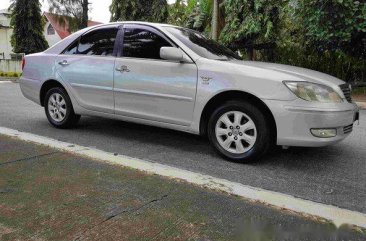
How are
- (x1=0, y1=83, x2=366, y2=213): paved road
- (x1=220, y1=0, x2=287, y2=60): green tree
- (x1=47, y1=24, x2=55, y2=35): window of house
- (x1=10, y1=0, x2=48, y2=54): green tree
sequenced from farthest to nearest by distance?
(x1=47, y1=24, x2=55, y2=35): window of house, (x1=10, y1=0, x2=48, y2=54): green tree, (x1=220, y1=0, x2=287, y2=60): green tree, (x1=0, y1=83, x2=366, y2=213): paved road

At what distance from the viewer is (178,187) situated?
138 inches

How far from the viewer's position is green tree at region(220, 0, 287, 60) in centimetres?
1453

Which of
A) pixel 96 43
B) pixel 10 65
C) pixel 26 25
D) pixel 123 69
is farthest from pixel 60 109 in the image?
pixel 26 25

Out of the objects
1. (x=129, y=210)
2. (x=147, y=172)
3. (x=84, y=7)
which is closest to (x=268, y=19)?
(x=147, y=172)

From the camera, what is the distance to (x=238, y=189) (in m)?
3.51

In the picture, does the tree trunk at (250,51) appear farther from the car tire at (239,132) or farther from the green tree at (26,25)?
the green tree at (26,25)

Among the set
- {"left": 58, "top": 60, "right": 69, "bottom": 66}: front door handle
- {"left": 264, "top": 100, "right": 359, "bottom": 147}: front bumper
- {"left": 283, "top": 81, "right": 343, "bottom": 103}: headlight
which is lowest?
{"left": 264, "top": 100, "right": 359, "bottom": 147}: front bumper

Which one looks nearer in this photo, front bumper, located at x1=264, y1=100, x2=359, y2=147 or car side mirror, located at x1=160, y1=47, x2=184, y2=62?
front bumper, located at x1=264, y1=100, x2=359, y2=147

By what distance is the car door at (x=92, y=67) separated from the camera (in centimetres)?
529

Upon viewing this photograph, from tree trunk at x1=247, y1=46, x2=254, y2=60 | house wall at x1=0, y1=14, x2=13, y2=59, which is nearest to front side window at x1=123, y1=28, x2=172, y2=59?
tree trunk at x1=247, y1=46, x2=254, y2=60

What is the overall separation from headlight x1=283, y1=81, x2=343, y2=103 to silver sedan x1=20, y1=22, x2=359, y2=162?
0.01m

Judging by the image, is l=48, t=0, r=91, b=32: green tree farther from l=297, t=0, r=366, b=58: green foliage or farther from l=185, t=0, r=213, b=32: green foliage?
l=297, t=0, r=366, b=58: green foliage

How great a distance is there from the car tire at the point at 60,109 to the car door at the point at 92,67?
26cm

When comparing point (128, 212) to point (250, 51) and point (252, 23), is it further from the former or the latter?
point (250, 51)
